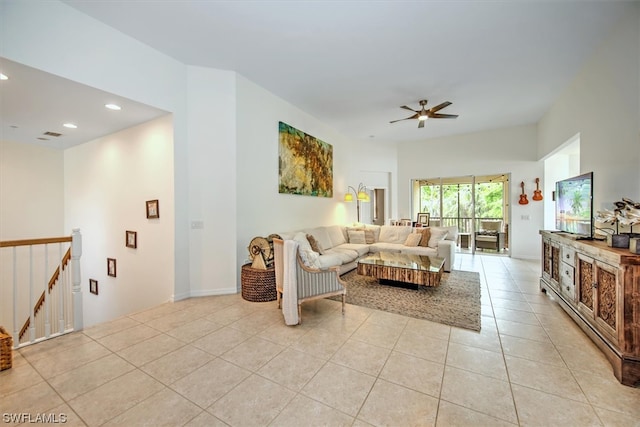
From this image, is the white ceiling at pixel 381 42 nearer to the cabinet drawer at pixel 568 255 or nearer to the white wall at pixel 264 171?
the white wall at pixel 264 171

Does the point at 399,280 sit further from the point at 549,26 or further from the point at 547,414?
the point at 549,26

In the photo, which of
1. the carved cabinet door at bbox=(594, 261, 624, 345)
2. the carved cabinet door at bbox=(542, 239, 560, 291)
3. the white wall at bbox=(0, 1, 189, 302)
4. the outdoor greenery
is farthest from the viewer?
the outdoor greenery

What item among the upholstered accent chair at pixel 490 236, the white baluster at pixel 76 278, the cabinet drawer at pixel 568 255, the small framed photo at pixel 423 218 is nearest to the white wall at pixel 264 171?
the white baluster at pixel 76 278

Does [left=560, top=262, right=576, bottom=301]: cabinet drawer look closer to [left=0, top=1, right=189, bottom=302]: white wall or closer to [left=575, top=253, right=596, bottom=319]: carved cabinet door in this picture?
[left=575, top=253, right=596, bottom=319]: carved cabinet door

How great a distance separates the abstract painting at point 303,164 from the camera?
4.95 meters

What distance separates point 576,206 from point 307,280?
3382 mm

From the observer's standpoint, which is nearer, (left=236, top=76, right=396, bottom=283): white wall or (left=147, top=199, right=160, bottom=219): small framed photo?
(left=147, top=199, right=160, bottom=219): small framed photo

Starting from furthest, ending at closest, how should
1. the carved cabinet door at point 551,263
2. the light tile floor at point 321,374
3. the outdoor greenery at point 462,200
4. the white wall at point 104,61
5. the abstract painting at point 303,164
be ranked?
the outdoor greenery at point 462,200 < the abstract painting at point 303,164 < the carved cabinet door at point 551,263 < the white wall at point 104,61 < the light tile floor at point 321,374

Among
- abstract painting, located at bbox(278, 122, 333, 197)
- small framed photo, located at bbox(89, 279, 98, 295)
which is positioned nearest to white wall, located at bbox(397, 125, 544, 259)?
abstract painting, located at bbox(278, 122, 333, 197)

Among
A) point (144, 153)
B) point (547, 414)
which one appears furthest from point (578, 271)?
point (144, 153)

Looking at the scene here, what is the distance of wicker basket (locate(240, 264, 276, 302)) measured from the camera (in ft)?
11.8

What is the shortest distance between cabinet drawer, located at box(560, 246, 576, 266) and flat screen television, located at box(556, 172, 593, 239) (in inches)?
8.3

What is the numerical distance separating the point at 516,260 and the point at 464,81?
186 inches

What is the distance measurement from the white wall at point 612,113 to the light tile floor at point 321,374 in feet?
5.69
